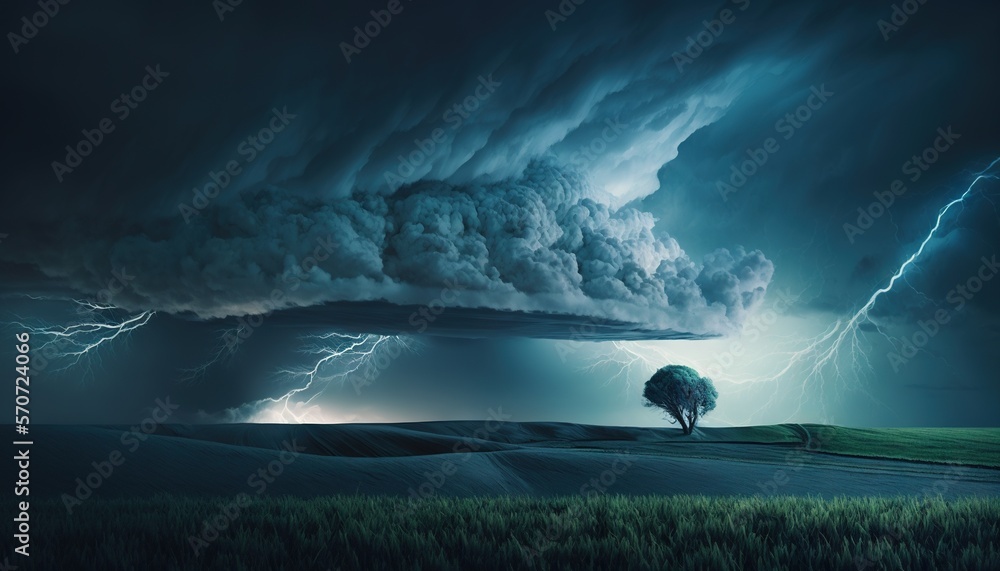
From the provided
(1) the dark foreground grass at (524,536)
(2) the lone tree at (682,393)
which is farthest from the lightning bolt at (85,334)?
(2) the lone tree at (682,393)

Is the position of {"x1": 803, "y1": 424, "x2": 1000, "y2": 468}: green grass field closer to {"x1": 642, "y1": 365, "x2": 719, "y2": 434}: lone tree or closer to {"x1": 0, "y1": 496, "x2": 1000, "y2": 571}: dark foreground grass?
{"x1": 642, "y1": 365, "x2": 719, "y2": 434}: lone tree

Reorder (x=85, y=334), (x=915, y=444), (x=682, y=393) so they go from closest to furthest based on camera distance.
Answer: (x=85, y=334)
(x=915, y=444)
(x=682, y=393)

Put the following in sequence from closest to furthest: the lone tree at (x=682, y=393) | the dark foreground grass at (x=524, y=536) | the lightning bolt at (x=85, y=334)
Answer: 1. the dark foreground grass at (x=524, y=536)
2. the lightning bolt at (x=85, y=334)
3. the lone tree at (x=682, y=393)

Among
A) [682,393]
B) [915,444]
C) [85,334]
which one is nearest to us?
[85,334]

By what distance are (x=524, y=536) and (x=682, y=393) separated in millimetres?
42727

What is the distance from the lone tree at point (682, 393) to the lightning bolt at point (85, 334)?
33.1 metres

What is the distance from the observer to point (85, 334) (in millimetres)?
27281

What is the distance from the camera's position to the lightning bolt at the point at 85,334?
85.9 feet

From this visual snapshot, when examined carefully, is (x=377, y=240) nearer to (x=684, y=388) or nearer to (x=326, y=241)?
(x=326, y=241)

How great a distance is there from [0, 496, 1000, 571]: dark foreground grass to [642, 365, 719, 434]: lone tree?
3906 cm

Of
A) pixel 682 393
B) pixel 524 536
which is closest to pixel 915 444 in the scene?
pixel 682 393

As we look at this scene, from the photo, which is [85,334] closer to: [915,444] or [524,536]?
[524,536]

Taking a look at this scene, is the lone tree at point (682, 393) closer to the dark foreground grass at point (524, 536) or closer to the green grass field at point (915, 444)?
the green grass field at point (915, 444)

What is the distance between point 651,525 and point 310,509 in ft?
12.4
